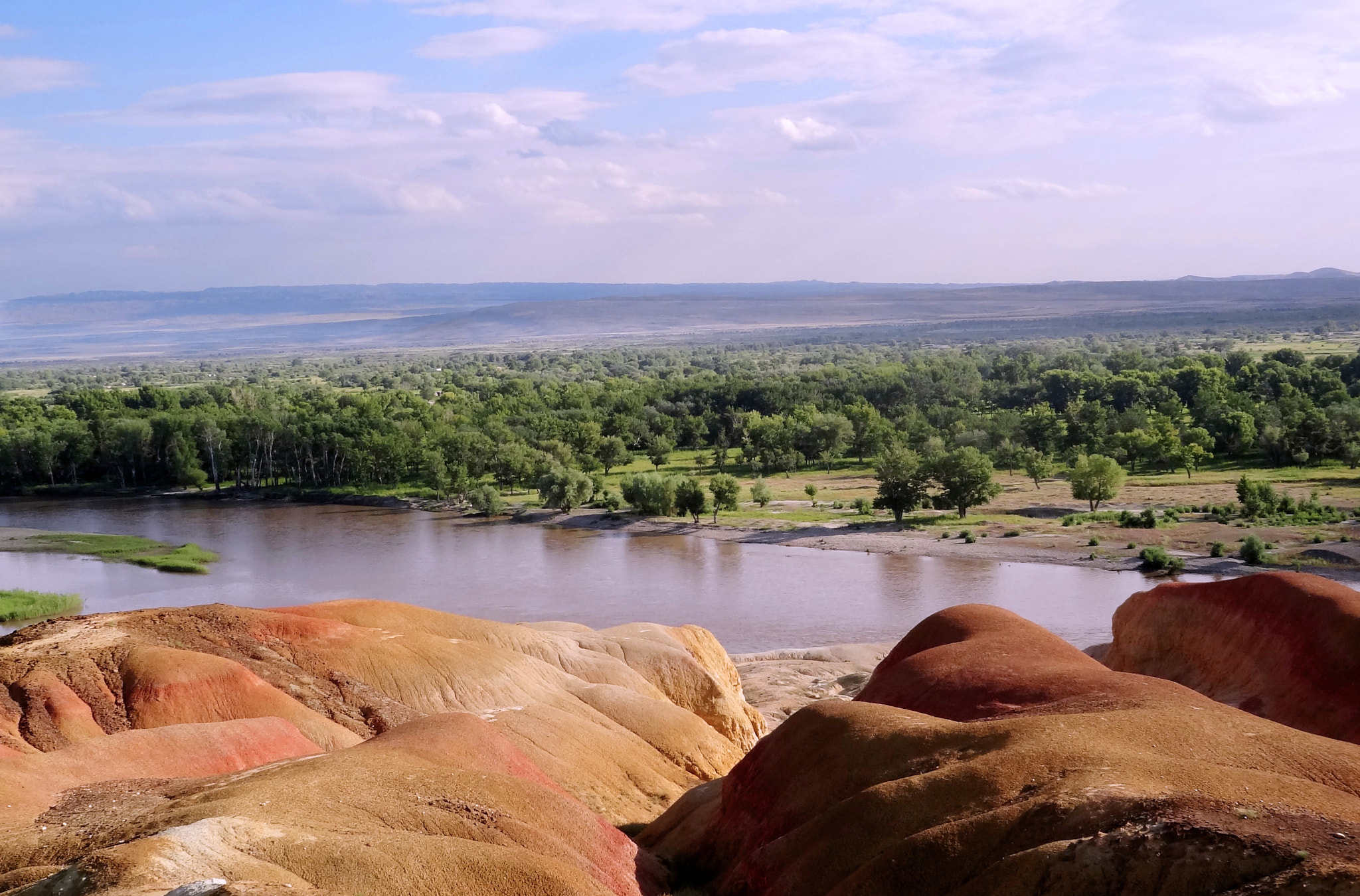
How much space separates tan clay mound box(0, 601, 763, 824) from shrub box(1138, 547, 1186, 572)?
3046 cm

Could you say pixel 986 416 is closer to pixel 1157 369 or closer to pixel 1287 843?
pixel 1157 369

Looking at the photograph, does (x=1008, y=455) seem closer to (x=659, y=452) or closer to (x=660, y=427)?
(x=659, y=452)

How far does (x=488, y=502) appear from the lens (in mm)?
79500

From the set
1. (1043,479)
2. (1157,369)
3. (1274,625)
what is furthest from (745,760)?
(1157,369)

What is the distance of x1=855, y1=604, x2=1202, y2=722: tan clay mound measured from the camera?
2288 centimetres

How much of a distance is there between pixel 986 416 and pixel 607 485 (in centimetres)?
3728

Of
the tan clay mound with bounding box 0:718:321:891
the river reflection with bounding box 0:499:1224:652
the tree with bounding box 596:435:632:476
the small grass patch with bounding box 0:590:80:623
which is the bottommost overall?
the river reflection with bounding box 0:499:1224:652

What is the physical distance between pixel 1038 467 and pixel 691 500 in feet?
81.3

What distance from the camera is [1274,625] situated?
30.2m

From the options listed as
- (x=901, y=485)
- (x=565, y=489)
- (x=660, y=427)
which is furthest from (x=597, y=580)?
(x=660, y=427)

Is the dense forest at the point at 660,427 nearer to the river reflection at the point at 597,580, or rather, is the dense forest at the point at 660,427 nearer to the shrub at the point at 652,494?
the shrub at the point at 652,494

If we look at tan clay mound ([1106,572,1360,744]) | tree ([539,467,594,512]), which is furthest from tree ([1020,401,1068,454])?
tan clay mound ([1106,572,1360,744])

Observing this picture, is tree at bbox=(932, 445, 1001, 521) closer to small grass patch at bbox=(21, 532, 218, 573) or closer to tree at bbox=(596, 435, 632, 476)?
tree at bbox=(596, 435, 632, 476)

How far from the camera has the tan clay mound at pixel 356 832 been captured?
48.9 ft
